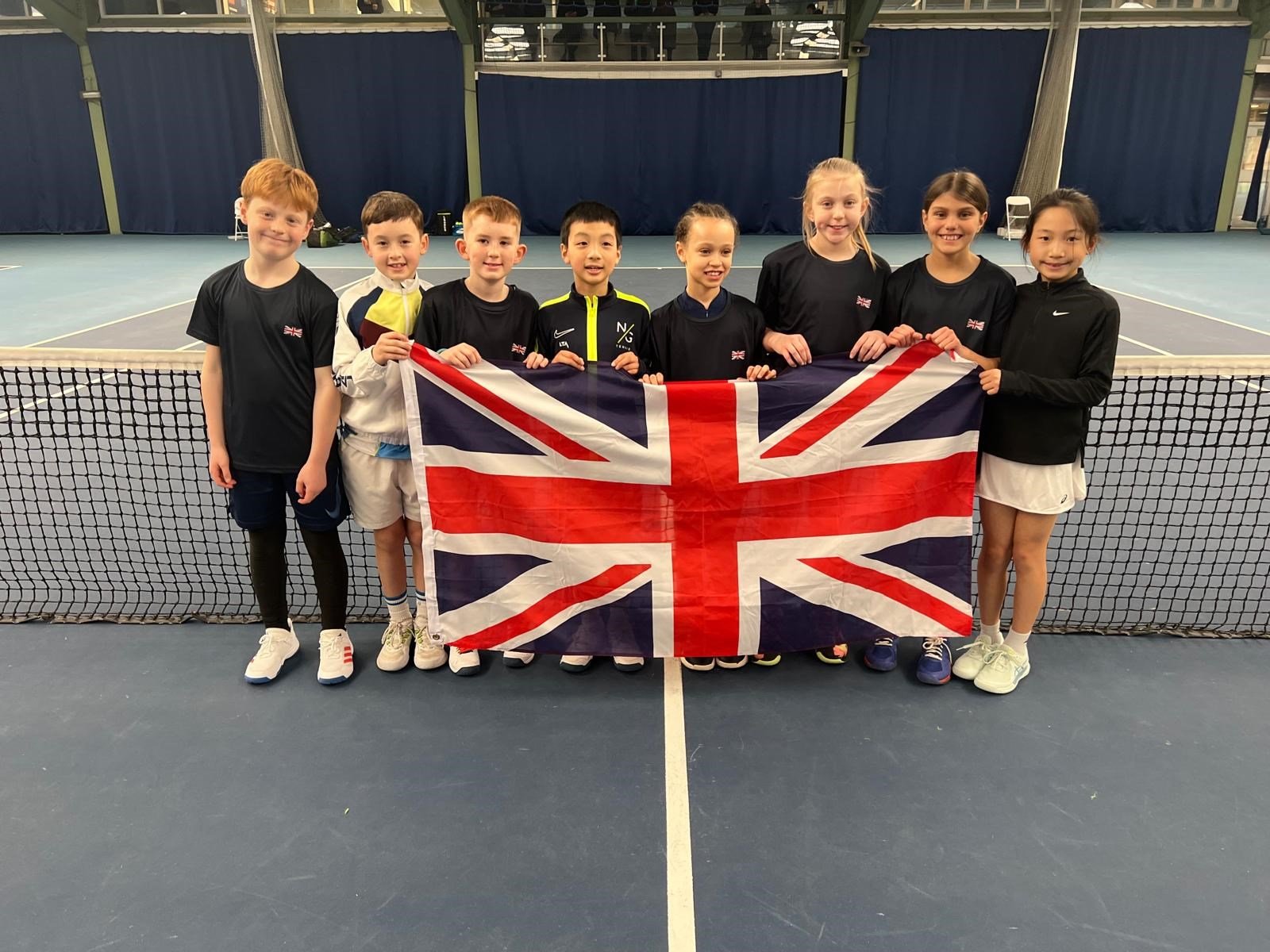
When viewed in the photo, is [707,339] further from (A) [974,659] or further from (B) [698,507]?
(A) [974,659]

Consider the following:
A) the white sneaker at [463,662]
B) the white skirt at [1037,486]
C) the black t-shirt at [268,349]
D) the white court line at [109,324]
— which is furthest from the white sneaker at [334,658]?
the white court line at [109,324]

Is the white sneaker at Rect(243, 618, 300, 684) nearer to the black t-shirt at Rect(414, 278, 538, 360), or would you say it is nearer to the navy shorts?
the navy shorts

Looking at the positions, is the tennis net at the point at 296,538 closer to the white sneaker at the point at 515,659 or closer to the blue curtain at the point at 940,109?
the white sneaker at the point at 515,659

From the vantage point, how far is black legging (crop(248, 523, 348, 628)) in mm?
2895

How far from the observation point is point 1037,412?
2.64m

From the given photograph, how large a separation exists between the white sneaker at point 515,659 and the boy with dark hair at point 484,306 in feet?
3.37

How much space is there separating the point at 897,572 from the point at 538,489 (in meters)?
Answer: 1.24

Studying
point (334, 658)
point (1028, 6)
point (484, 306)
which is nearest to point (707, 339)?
point (484, 306)

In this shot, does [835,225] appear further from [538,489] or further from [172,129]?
[172,129]

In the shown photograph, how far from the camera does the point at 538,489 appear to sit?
9.14 feet

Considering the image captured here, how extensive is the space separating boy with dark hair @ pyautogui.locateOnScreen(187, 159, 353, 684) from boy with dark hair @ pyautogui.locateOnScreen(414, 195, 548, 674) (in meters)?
0.34

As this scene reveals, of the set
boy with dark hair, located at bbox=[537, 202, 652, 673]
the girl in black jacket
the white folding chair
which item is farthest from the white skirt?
the white folding chair

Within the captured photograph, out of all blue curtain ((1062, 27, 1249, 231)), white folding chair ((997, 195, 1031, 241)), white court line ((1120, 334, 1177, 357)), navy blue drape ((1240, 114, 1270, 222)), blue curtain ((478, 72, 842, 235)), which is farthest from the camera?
navy blue drape ((1240, 114, 1270, 222))

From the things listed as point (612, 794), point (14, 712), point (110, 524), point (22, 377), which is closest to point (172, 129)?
point (22, 377)
